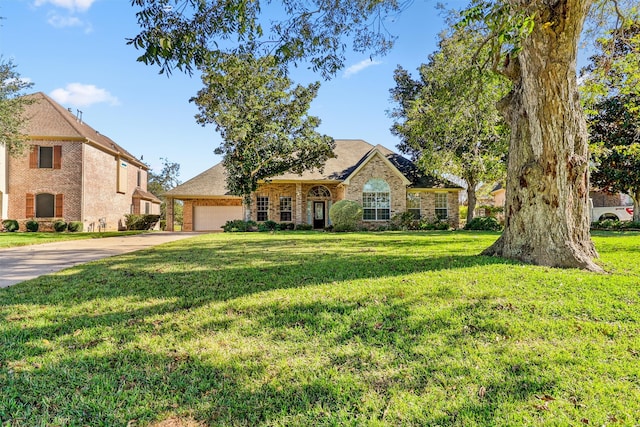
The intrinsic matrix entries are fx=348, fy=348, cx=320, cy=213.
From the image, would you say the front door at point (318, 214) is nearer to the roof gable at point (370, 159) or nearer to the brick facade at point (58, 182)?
the roof gable at point (370, 159)

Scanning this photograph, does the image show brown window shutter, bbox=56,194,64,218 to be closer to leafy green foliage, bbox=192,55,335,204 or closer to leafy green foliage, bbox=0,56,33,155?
leafy green foliage, bbox=0,56,33,155

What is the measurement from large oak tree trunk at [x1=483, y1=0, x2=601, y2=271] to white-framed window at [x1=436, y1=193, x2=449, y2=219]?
1640cm

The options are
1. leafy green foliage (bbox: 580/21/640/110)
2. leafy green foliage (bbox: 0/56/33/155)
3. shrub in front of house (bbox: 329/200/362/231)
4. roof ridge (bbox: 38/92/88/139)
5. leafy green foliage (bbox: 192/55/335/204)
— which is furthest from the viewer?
roof ridge (bbox: 38/92/88/139)

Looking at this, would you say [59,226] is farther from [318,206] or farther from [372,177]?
[372,177]

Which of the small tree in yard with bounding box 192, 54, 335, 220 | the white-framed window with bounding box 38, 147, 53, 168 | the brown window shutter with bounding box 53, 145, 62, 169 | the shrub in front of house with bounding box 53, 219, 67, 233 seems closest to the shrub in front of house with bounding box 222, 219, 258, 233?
the small tree in yard with bounding box 192, 54, 335, 220

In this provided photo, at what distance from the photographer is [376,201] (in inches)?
895

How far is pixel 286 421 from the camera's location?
87.5 inches

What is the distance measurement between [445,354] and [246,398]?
1.78m

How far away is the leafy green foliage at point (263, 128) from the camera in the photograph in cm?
1873

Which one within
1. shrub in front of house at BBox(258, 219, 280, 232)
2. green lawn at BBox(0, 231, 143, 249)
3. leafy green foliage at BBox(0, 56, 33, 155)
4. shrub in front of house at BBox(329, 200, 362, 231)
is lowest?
green lawn at BBox(0, 231, 143, 249)

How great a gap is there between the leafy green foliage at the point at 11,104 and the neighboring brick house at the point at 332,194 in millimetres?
8377

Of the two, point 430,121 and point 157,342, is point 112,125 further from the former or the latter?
point 157,342

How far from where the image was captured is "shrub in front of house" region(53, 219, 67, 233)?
20594 mm

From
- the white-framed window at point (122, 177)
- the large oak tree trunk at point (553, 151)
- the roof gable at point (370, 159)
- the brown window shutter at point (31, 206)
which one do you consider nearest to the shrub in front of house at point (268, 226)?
the roof gable at point (370, 159)
